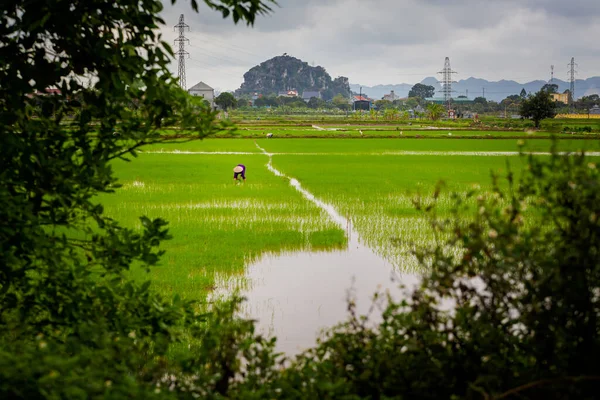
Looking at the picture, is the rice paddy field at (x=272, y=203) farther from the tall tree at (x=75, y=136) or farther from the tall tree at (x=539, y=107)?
the tall tree at (x=539, y=107)

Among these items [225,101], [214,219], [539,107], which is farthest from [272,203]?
[225,101]

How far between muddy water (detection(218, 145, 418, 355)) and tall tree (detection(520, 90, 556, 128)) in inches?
2667

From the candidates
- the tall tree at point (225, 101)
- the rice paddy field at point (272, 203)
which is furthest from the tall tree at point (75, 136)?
the tall tree at point (225, 101)

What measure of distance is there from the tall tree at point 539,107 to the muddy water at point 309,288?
2667 inches

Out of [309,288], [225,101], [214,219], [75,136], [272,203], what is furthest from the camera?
[225,101]

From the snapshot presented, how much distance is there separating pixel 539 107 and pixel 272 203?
64.5 metres

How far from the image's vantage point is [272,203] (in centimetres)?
1623

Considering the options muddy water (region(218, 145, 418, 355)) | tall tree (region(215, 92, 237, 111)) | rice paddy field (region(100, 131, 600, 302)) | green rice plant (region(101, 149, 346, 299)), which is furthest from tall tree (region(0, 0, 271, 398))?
tall tree (region(215, 92, 237, 111))

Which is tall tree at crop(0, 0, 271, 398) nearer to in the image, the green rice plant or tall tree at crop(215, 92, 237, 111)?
the green rice plant

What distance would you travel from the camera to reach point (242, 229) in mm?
12703

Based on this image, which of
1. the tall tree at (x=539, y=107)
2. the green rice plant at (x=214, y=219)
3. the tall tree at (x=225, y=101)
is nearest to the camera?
the green rice plant at (x=214, y=219)

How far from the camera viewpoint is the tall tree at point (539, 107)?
73.3m

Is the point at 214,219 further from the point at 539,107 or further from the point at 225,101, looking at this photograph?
the point at 225,101

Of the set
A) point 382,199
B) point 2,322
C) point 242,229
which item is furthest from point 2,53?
point 382,199
